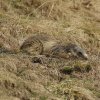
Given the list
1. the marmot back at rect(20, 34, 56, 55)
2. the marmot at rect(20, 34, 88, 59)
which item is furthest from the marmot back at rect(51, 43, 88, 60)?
the marmot back at rect(20, 34, 56, 55)

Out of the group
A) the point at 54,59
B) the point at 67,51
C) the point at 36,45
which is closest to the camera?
the point at 54,59

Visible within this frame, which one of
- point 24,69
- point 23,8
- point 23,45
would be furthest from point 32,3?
point 24,69

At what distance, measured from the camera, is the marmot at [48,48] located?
7957mm

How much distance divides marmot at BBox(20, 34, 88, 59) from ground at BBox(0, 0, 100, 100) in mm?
204

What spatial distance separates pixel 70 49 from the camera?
802 cm

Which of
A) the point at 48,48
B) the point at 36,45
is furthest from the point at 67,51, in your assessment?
the point at 36,45

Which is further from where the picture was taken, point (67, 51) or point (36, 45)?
point (36, 45)

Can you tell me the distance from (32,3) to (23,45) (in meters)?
2.89

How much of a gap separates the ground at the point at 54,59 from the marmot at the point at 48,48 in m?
0.20

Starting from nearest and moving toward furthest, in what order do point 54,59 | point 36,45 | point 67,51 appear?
1. point 54,59
2. point 67,51
3. point 36,45

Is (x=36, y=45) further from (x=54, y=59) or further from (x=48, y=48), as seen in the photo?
(x=54, y=59)

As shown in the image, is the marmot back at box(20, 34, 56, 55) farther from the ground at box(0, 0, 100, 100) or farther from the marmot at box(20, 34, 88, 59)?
the ground at box(0, 0, 100, 100)

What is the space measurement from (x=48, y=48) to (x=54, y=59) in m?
0.40

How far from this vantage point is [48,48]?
8.07m
